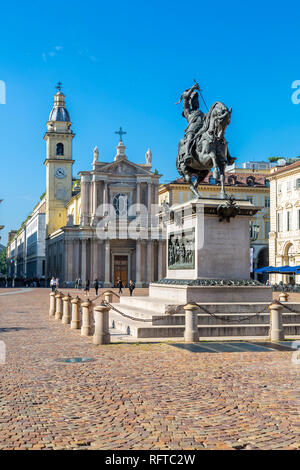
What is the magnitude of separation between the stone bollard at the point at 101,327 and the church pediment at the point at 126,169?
2503 inches

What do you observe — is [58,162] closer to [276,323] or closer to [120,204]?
[120,204]

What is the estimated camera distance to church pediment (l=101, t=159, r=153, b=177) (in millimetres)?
77562

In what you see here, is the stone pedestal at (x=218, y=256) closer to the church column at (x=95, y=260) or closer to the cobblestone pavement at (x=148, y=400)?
the cobblestone pavement at (x=148, y=400)

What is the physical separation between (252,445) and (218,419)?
44.3 inches

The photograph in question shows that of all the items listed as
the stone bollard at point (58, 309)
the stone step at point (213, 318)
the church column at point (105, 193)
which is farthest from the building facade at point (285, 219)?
the stone step at point (213, 318)

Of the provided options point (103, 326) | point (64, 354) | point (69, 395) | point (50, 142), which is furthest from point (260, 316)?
point (50, 142)

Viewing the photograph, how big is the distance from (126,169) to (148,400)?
233ft

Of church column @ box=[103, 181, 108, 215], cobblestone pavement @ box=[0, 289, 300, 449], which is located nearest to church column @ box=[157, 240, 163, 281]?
church column @ box=[103, 181, 108, 215]

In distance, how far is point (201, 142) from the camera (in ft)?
61.0

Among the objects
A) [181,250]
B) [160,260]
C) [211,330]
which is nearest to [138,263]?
[160,260]

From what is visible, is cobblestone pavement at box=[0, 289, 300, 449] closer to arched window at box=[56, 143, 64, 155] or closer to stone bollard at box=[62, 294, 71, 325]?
stone bollard at box=[62, 294, 71, 325]

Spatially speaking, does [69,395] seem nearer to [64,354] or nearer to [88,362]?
Result: [88,362]

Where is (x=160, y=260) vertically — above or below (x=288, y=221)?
below

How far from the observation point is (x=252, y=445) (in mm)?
6180
